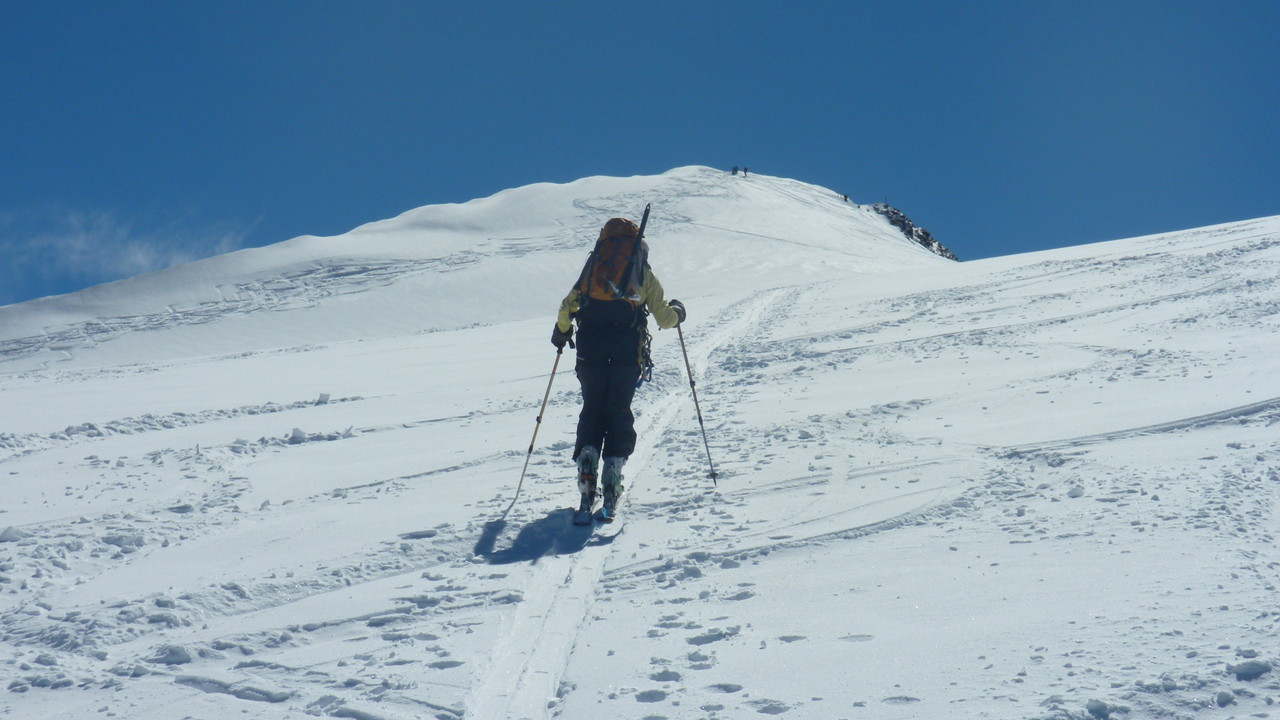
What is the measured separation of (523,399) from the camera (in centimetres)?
1037

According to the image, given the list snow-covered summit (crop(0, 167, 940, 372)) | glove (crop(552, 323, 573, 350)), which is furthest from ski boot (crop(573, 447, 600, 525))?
snow-covered summit (crop(0, 167, 940, 372))

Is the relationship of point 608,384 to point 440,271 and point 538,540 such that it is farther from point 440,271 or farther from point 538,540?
point 440,271

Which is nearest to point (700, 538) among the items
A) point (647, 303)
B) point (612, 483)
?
point (612, 483)

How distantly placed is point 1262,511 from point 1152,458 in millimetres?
1138

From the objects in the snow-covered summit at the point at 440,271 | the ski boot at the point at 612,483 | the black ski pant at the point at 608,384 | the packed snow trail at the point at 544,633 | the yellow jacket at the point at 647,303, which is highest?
the snow-covered summit at the point at 440,271

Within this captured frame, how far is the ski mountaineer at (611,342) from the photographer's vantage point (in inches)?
225

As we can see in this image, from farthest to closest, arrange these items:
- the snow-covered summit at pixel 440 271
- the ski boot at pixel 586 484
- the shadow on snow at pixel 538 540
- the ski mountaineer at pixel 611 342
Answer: the snow-covered summit at pixel 440 271 < the ski mountaineer at pixel 611 342 < the ski boot at pixel 586 484 < the shadow on snow at pixel 538 540

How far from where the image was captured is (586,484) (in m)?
5.52

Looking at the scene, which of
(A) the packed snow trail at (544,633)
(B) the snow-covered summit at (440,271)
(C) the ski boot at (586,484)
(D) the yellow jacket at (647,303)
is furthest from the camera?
(B) the snow-covered summit at (440,271)

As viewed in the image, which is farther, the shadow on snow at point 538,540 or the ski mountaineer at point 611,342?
the ski mountaineer at point 611,342

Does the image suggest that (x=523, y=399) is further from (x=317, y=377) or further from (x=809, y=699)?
(x=809, y=699)

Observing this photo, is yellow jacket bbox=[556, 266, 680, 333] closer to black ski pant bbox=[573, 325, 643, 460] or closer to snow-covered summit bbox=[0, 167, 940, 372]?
black ski pant bbox=[573, 325, 643, 460]

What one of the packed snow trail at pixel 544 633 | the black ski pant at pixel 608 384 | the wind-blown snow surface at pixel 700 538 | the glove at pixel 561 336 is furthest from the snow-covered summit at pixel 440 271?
the packed snow trail at pixel 544 633

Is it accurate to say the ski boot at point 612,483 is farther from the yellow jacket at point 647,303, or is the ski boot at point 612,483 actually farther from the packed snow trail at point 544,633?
the yellow jacket at point 647,303
